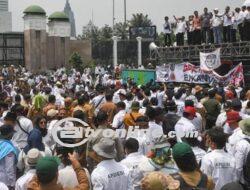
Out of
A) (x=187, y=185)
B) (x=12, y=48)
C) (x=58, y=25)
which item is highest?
(x=58, y=25)

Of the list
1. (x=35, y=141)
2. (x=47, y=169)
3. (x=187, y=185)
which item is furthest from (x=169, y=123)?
(x=47, y=169)

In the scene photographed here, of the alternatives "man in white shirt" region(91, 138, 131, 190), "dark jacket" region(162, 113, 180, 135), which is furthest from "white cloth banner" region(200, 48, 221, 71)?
"man in white shirt" region(91, 138, 131, 190)

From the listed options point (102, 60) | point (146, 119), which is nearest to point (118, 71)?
point (146, 119)

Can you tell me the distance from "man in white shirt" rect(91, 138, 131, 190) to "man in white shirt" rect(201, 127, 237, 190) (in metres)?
0.95

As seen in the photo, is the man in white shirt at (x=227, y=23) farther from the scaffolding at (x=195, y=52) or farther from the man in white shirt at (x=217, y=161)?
the man in white shirt at (x=217, y=161)

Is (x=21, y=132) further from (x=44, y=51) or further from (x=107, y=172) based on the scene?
(x=44, y=51)

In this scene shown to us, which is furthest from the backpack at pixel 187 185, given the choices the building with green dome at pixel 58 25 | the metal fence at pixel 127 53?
the metal fence at pixel 127 53

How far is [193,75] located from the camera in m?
17.2

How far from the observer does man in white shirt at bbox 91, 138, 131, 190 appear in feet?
15.6

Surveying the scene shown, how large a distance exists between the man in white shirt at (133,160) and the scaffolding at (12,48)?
35576 mm

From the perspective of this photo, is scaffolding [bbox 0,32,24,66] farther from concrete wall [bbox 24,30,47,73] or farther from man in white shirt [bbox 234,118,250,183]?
man in white shirt [bbox 234,118,250,183]

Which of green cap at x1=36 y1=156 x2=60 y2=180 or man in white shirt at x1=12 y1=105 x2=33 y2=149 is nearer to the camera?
green cap at x1=36 y1=156 x2=60 y2=180

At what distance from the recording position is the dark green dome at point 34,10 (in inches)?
1654

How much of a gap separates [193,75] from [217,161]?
12.0 m
